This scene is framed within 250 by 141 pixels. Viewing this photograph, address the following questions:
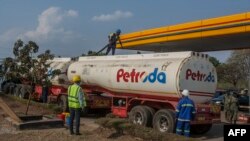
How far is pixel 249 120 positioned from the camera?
19.0 metres

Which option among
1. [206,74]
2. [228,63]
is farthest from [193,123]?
[228,63]

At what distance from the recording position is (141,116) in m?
16.1

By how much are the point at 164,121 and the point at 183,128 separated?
1635 millimetres

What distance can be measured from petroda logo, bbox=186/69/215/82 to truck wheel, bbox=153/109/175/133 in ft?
4.74

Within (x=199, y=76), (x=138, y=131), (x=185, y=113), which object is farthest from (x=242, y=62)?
(x=138, y=131)

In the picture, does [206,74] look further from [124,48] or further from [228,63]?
[228,63]

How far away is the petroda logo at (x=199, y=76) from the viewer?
49.5ft

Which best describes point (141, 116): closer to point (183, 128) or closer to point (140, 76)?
point (140, 76)

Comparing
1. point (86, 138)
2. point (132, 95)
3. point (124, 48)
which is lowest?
point (86, 138)

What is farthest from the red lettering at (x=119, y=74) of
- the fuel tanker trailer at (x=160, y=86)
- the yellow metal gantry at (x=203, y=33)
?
the yellow metal gantry at (x=203, y=33)

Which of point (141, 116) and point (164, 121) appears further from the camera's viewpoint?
point (141, 116)

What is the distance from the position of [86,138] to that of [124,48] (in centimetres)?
1815

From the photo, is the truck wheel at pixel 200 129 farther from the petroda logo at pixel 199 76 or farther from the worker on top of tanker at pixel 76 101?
the worker on top of tanker at pixel 76 101

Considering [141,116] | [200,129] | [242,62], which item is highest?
[242,62]
